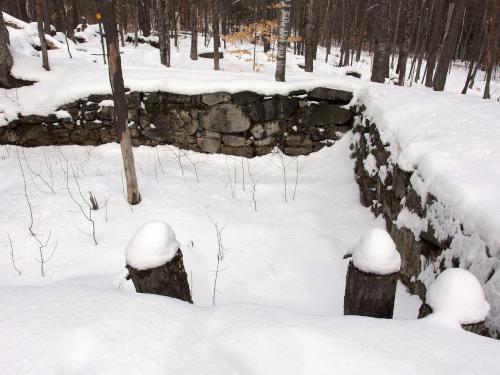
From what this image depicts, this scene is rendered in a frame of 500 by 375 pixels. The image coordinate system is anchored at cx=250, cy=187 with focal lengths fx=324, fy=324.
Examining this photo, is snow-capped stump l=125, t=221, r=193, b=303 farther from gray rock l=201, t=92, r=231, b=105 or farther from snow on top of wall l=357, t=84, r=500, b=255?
gray rock l=201, t=92, r=231, b=105

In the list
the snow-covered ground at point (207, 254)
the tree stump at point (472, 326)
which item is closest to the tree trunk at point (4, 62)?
the snow-covered ground at point (207, 254)

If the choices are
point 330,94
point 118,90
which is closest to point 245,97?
point 330,94

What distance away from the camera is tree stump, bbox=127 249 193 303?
5.63 feet

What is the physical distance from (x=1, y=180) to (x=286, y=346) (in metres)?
5.20

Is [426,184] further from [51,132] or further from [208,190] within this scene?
[51,132]

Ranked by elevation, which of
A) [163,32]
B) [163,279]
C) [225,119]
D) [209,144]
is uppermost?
[163,32]

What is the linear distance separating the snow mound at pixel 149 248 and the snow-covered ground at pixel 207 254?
168mm

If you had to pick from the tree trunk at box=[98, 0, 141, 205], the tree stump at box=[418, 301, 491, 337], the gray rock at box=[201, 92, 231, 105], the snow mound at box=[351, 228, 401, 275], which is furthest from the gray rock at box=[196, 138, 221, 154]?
the tree stump at box=[418, 301, 491, 337]

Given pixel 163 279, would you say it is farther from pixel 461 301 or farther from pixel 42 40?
pixel 42 40

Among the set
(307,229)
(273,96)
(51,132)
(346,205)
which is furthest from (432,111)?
(51,132)

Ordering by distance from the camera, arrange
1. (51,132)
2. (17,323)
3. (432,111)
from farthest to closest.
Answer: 1. (51,132)
2. (432,111)
3. (17,323)

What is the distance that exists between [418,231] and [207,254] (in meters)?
2.04

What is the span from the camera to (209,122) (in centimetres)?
610

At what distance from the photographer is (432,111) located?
3.92 m
